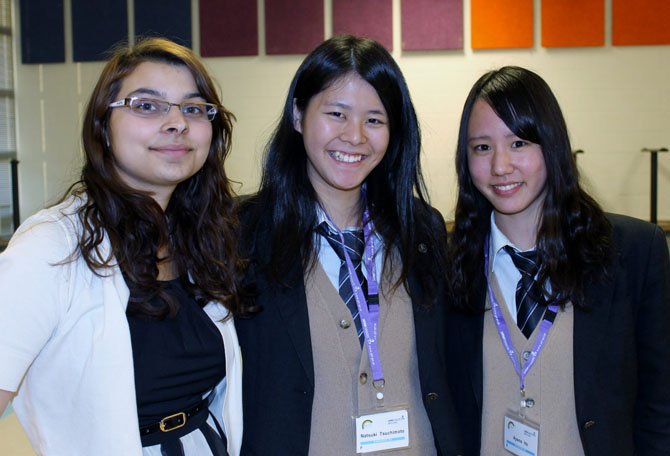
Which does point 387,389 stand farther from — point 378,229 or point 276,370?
point 378,229

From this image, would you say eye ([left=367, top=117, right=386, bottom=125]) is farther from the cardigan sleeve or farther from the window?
the window

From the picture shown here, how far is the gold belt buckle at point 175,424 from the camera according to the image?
1.58 metres

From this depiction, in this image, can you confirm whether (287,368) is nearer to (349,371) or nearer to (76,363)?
(349,371)

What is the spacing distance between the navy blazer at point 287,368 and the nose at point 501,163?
1.35 feet

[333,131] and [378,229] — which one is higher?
[333,131]

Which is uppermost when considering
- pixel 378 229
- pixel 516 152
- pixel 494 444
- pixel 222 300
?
pixel 516 152

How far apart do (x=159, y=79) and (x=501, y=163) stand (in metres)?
1.00

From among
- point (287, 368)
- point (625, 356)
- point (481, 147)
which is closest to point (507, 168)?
Result: point (481, 147)

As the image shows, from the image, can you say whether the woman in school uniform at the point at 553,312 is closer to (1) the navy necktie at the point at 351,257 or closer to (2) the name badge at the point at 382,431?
(2) the name badge at the point at 382,431

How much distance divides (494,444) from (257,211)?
1.02 metres

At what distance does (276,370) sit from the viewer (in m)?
1.75

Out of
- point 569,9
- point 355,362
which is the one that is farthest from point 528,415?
point 569,9

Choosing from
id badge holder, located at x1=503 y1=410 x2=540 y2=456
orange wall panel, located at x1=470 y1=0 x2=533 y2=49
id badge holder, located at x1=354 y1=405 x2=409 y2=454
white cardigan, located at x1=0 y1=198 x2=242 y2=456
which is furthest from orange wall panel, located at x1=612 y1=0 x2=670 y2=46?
white cardigan, located at x1=0 y1=198 x2=242 y2=456

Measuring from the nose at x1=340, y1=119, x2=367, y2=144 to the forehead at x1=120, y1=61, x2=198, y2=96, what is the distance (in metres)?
0.46
